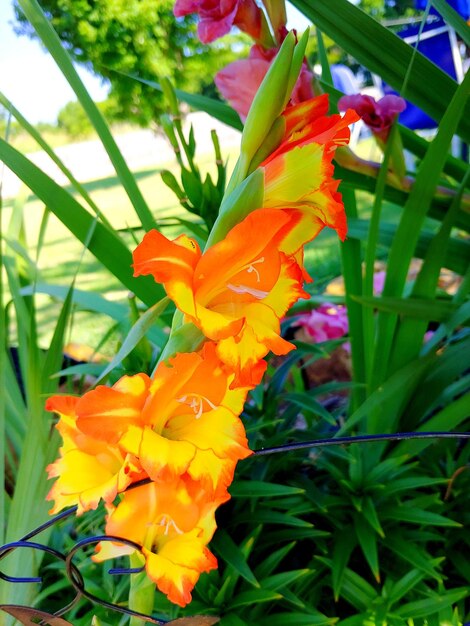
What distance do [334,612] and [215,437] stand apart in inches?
17.3

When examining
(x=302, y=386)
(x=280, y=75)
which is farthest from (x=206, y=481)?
(x=302, y=386)

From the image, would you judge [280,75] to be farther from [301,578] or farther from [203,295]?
[301,578]

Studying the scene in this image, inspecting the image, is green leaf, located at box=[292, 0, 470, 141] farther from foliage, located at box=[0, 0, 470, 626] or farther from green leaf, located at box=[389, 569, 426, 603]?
green leaf, located at box=[389, 569, 426, 603]

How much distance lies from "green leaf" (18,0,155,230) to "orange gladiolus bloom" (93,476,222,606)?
350mm

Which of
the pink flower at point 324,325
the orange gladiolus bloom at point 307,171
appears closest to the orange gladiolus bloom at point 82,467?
the orange gladiolus bloom at point 307,171

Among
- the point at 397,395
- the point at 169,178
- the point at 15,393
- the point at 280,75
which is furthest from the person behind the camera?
the point at 15,393

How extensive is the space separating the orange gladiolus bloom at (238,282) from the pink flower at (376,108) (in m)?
0.39

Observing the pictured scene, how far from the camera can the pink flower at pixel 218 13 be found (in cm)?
55

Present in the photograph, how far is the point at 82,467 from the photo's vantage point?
11.8 inches

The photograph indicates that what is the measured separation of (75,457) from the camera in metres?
0.30

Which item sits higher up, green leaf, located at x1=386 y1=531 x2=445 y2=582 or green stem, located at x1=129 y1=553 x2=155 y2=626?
green stem, located at x1=129 y1=553 x2=155 y2=626

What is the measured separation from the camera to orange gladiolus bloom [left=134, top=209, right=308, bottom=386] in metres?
0.24

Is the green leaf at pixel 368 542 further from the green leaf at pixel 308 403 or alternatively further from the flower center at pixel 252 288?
the flower center at pixel 252 288

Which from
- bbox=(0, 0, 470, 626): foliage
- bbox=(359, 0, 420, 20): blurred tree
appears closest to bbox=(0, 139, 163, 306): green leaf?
bbox=(0, 0, 470, 626): foliage
